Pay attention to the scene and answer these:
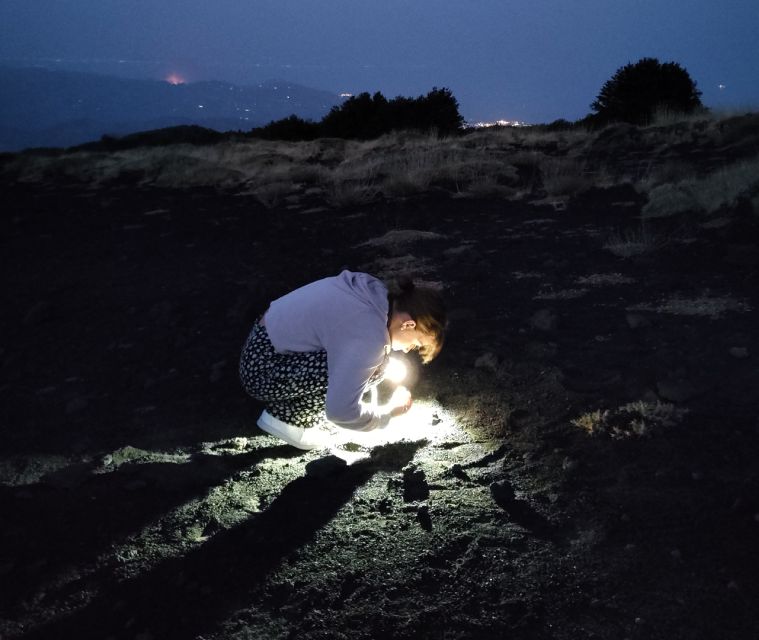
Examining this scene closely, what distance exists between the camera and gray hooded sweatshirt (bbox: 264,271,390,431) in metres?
2.50

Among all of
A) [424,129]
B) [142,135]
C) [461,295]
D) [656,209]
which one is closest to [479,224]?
[656,209]

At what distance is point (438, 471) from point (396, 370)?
28.4 inches

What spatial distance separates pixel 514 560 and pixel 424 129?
19237 millimetres

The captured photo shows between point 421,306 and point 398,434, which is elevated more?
point 421,306

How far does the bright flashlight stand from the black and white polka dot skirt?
33cm

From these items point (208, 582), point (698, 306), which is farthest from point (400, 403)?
point (698, 306)

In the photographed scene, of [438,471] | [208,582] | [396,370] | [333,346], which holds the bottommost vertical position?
[208,582]

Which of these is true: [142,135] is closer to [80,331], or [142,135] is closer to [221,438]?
[80,331]

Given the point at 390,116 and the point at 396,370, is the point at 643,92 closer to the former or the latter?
the point at 390,116

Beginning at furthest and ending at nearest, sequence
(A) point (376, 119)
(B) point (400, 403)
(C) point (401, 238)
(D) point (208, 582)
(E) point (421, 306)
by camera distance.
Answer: (A) point (376, 119), (C) point (401, 238), (B) point (400, 403), (E) point (421, 306), (D) point (208, 582)

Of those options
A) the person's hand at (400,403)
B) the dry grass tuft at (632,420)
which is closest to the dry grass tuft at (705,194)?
the dry grass tuft at (632,420)

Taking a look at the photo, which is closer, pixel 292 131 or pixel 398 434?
pixel 398 434

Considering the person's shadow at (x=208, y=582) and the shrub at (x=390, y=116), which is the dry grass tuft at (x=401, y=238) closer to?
the person's shadow at (x=208, y=582)

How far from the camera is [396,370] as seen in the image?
3324 mm
